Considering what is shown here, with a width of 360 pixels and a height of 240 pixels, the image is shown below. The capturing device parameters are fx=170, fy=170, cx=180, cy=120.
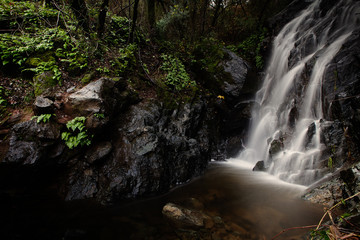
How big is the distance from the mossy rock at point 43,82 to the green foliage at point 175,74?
13.2ft

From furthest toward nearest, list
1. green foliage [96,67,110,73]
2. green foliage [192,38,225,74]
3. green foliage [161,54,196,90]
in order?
green foliage [192,38,225,74] → green foliage [161,54,196,90] → green foliage [96,67,110,73]

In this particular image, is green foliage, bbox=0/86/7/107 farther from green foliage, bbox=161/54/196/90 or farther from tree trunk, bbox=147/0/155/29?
tree trunk, bbox=147/0/155/29

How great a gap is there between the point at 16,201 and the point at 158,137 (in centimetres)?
348

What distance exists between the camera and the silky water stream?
331 cm

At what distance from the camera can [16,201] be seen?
3.67m

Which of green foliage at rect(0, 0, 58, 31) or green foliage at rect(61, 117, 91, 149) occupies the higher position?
green foliage at rect(0, 0, 58, 31)

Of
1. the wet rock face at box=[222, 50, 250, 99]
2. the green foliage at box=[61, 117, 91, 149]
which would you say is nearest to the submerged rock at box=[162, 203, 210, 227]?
the green foliage at box=[61, 117, 91, 149]

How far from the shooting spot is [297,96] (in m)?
7.07

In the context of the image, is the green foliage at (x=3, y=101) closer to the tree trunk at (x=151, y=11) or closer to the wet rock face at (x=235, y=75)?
the tree trunk at (x=151, y=11)

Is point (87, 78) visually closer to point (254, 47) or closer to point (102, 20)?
point (102, 20)

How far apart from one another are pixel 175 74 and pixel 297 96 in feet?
17.2

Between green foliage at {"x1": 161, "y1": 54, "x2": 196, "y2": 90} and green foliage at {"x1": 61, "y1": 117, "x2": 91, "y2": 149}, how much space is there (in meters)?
4.05

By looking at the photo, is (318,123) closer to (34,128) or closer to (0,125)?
(34,128)

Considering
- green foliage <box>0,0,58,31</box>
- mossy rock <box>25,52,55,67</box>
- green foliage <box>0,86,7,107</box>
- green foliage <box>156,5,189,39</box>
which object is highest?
green foliage <box>156,5,189,39</box>
